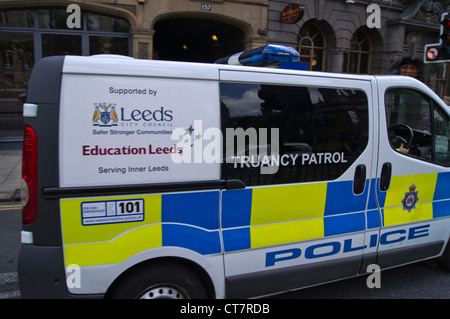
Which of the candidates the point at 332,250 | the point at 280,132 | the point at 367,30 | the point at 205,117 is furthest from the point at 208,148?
the point at 367,30

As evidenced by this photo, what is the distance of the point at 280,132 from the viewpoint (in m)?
2.64

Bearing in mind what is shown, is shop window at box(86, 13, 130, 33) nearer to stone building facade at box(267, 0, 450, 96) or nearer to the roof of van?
stone building facade at box(267, 0, 450, 96)

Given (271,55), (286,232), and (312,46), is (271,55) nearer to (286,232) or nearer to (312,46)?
(286,232)

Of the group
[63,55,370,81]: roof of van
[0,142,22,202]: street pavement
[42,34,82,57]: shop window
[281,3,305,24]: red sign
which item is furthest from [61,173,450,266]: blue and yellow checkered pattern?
[42,34,82,57]: shop window

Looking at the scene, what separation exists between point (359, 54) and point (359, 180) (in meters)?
14.2

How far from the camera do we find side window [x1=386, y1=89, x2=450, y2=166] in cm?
330

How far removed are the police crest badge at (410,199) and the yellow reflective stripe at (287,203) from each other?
96cm

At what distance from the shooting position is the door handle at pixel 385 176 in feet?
9.89

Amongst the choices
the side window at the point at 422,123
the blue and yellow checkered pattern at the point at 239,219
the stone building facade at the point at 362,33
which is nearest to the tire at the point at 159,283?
the blue and yellow checkered pattern at the point at 239,219

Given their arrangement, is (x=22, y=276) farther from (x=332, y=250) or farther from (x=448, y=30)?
(x=448, y=30)

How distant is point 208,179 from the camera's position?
2436mm

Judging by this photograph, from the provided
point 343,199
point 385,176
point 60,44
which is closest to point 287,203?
point 343,199

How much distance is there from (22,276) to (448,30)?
8.71 m

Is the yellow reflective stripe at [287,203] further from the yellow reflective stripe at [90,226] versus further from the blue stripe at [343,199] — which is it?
the yellow reflective stripe at [90,226]
